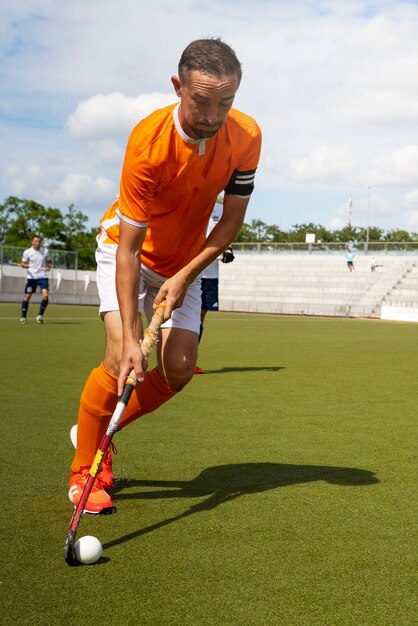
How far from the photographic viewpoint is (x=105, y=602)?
255 centimetres

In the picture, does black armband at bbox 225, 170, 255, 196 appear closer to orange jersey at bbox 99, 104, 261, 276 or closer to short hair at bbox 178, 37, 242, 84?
orange jersey at bbox 99, 104, 261, 276

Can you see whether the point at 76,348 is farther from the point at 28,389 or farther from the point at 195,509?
the point at 195,509

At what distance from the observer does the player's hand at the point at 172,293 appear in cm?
362

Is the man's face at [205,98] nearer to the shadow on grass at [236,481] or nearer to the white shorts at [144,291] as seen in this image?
the white shorts at [144,291]

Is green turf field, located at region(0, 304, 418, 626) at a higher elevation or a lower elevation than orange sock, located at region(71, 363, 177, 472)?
lower

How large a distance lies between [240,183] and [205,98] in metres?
0.68

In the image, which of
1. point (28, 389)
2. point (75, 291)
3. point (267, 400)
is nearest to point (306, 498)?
point (267, 400)

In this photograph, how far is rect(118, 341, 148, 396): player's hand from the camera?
3469 mm

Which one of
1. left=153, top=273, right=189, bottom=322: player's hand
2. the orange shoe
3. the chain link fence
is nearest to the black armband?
left=153, top=273, right=189, bottom=322: player's hand

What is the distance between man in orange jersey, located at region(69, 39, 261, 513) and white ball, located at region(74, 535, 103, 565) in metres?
0.65

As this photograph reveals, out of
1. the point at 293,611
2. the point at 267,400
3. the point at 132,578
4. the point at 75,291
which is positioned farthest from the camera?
the point at 75,291

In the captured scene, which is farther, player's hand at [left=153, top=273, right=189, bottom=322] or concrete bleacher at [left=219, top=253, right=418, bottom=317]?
concrete bleacher at [left=219, top=253, right=418, bottom=317]

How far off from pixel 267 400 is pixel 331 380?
1.81 metres

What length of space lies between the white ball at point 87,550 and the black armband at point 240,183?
5.88ft
